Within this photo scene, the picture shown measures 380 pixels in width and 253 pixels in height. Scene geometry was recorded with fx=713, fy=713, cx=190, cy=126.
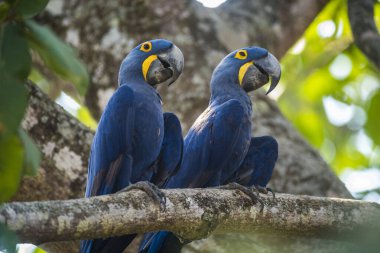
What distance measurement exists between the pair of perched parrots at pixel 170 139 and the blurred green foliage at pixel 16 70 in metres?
1.50

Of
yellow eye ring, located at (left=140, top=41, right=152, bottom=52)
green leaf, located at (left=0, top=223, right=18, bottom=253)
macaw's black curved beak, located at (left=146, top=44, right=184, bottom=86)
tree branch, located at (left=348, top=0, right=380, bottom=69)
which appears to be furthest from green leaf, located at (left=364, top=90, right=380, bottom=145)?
green leaf, located at (left=0, top=223, right=18, bottom=253)

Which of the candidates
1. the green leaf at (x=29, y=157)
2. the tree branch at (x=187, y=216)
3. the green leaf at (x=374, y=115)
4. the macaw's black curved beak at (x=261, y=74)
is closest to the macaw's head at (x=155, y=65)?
the macaw's black curved beak at (x=261, y=74)

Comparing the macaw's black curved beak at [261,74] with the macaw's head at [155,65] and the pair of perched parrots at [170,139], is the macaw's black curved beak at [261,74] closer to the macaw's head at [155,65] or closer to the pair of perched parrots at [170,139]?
the pair of perched parrots at [170,139]

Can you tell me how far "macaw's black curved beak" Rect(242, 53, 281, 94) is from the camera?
3994 mm

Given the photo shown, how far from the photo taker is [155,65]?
369 centimetres

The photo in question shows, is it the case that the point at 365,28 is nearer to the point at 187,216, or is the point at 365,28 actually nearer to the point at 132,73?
the point at 132,73

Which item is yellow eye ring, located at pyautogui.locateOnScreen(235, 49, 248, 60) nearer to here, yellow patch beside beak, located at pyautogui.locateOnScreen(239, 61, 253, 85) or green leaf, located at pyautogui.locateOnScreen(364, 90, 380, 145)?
yellow patch beside beak, located at pyautogui.locateOnScreen(239, 61, 253, 85)

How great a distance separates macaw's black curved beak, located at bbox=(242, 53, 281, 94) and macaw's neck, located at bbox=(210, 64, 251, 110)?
0.07 metres

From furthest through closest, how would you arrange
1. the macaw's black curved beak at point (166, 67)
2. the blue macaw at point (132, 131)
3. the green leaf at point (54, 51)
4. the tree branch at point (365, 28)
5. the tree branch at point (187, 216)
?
the tree branch at point (365, 28), the macaw's black curved beak at point (166, 67), the blue macaw at point (132, 131), the tree branch at point (187, 216), the green leaf at point (54, 51)

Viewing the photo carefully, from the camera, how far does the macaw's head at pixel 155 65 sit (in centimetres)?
365

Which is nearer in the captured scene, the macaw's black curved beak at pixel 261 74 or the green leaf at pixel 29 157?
the green leaf at pixel 29 157

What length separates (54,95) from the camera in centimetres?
557

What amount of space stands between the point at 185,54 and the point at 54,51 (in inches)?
115

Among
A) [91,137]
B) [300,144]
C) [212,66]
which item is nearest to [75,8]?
[212,66]
